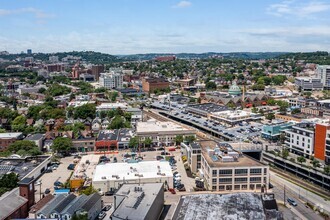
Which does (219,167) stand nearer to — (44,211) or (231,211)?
(231,211)

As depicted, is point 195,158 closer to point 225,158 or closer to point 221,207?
point 225,158

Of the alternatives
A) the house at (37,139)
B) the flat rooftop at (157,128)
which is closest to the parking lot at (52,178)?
the house at (37,139)

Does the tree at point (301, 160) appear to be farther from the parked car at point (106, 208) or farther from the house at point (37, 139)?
the house at point (37, 139)

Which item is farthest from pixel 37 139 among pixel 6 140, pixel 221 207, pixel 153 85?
pixel 153 85

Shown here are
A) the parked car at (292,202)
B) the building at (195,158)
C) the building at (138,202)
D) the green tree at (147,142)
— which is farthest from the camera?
the green tree at (147,142)

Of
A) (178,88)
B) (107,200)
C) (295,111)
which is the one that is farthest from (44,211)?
(178,88)

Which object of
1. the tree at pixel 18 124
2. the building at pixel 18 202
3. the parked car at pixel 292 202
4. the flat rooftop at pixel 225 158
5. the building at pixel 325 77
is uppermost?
the building at pixel 325 77

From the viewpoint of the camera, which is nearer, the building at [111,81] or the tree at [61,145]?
the tree at [61,145]
